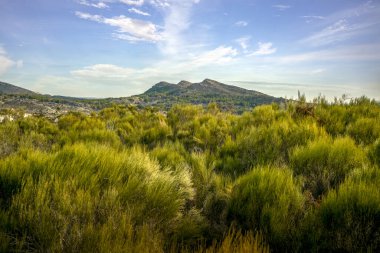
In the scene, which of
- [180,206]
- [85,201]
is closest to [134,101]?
[180,206]

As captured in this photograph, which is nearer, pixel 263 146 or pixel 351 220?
pixel 351 220

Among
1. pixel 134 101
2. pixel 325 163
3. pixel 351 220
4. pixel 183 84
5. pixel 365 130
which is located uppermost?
pixel 183 84

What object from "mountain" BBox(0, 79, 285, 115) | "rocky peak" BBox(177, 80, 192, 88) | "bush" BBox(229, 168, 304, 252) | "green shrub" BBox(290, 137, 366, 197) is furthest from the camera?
"rocky peak" BBox(177, 80, 192, 88)

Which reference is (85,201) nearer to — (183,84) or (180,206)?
(180,206)

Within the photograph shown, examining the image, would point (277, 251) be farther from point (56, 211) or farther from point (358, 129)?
point (358, 129)

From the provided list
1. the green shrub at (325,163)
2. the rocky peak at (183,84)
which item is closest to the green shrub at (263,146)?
the green shrub at (325,163)

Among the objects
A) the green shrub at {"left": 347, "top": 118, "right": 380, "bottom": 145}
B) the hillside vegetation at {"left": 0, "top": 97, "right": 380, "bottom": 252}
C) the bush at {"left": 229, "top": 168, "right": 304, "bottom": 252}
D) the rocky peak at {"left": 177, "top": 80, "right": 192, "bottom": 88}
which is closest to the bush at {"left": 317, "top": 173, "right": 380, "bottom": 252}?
the hillside vegetation at {"left": 0, "top": 97, "right": 380, "bottom": 252}

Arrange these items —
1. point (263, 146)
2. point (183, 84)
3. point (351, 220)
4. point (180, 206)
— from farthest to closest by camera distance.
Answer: point (183, 84) < point (263, 146) < point (180, 206) < point (351, 220)

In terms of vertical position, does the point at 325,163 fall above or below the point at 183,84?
below

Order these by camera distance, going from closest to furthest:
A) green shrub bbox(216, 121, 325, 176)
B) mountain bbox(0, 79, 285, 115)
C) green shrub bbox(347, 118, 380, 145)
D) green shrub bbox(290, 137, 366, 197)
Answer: green shrub bbox(290, 137, 366, 197) < green shrub bbox(216, 121, 325, 176) < green shrub bbox(347, 118, 380, 145) < mountain bbox(0, 79, 285, 115)

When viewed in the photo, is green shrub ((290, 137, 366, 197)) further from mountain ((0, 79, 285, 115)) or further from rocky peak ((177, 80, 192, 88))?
rocky peak ((177, 80, 192, 88))

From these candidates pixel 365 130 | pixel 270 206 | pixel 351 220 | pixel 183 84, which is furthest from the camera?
pixel 183 84

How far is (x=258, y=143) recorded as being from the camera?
5.96 metres

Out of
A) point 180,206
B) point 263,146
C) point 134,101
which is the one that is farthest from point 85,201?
point 134,101
